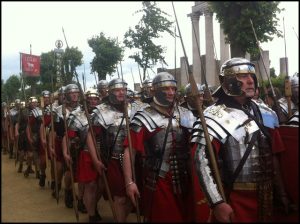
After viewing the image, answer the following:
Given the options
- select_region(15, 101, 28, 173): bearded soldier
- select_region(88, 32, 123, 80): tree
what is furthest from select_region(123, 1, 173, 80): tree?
select_region(15, 101, 28, 173): bearded soldier

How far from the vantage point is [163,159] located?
13.2 feet

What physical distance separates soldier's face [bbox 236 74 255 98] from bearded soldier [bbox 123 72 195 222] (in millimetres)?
985

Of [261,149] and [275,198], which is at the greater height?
[261,149]

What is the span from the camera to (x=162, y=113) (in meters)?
4.23

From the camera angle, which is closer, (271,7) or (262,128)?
(262,128)

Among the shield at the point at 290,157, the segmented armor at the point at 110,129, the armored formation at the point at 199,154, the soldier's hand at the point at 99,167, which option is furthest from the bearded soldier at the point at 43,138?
the shield at the point at 290,157

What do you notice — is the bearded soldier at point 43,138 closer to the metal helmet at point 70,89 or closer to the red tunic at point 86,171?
the metal helmet at point 70,89

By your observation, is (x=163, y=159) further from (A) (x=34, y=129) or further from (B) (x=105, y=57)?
(B) (x=105, y=57)

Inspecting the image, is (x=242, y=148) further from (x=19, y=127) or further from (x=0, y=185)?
(x=19, y=127)

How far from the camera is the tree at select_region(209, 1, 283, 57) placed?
4516mm

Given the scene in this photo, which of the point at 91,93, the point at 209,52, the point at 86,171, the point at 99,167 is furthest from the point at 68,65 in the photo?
the point at 209,52

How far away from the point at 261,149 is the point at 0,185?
2166mm

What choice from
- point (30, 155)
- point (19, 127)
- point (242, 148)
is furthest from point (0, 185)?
point (19, 127)

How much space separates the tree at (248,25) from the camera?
4.52 m
